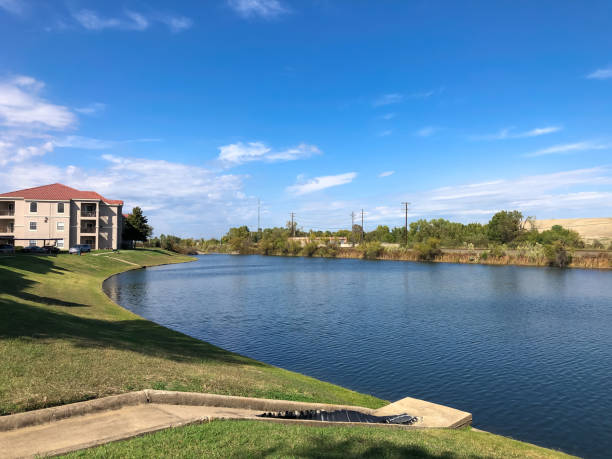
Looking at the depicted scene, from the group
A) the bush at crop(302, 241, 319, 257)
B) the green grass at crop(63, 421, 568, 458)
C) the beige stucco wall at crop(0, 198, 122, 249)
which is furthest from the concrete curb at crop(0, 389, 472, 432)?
the bush at crop(302, 241, 319, 257)

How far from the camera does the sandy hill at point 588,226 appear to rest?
152337mm

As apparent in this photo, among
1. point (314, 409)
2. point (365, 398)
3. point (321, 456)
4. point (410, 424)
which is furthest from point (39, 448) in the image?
point (365, 398)

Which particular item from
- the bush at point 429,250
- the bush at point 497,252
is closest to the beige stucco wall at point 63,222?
the bush at point 429,250

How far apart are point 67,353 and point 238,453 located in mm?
7225

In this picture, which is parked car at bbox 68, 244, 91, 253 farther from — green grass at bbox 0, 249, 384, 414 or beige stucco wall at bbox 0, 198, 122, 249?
green grass at bbox 0, 249, 384, 414

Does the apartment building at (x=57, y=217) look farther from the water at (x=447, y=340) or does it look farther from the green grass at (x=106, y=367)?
the green grass at (x=106, y=367)

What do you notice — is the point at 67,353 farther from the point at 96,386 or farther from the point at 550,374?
the point at 550,374

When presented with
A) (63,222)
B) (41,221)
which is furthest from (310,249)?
(41,221)

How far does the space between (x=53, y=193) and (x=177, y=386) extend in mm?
79133

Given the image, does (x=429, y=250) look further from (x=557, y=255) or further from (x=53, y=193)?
(x=53, y=193)

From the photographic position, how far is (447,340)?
23.0m

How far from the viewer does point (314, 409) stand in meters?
10.9

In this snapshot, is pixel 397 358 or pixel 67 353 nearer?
pixel 67 353

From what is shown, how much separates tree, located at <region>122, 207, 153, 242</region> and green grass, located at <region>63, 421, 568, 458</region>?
4035 inches
